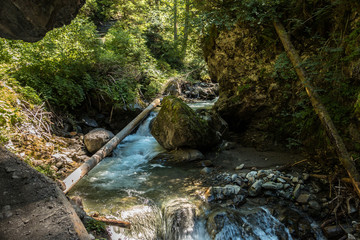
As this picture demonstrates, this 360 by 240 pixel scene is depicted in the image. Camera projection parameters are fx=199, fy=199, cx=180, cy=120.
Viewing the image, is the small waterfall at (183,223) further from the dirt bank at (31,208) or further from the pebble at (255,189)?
the dirt bank at (31,208)

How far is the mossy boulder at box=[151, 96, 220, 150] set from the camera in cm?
673

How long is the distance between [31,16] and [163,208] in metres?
4.02

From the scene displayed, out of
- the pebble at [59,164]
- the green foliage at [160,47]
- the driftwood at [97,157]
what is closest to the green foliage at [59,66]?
the driftwood at [97,157]

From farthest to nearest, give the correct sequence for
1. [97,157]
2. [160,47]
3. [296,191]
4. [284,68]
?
[160,47]
[97,157]
[284,68]
[296,191]

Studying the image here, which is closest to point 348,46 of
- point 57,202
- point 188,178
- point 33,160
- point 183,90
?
point 188,178

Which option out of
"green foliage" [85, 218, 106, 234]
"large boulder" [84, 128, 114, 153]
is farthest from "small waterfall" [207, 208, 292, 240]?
"large boulder" [84, 128, 114, 153]

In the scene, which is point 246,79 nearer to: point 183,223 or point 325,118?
point 325,118

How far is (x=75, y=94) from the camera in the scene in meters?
7.58

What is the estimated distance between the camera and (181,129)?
264 inches

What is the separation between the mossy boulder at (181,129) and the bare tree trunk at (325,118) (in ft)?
11.2

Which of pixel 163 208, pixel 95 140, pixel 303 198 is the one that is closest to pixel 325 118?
pixel 303 198

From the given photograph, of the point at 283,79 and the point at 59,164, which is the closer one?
the point at 59,164

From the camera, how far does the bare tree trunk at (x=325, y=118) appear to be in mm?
3650

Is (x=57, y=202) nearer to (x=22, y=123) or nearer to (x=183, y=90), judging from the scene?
(x=22, y=123)
